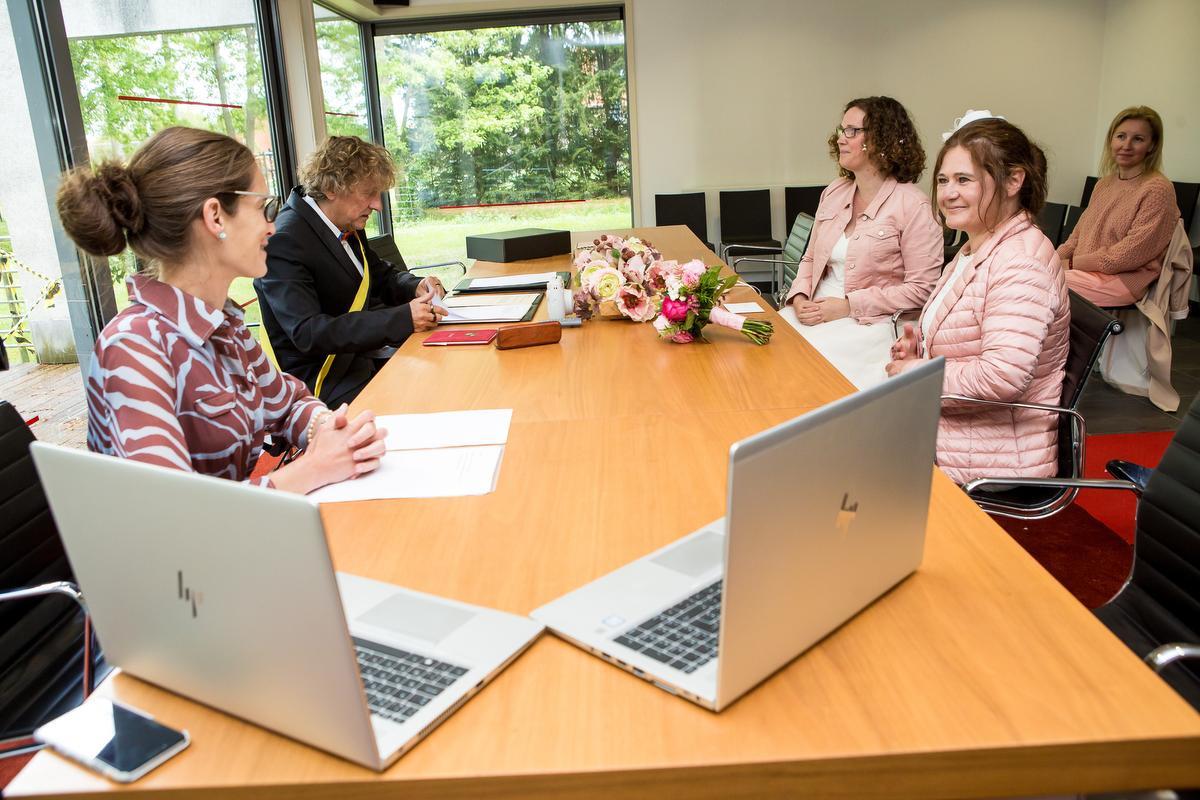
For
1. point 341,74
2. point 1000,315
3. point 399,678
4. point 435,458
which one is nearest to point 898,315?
point 1000,315

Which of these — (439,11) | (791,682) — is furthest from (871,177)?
(439,11)

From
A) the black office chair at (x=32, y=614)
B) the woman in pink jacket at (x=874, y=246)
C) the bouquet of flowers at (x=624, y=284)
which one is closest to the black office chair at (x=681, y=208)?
the woman in pink jacket at (x=874, y=246)

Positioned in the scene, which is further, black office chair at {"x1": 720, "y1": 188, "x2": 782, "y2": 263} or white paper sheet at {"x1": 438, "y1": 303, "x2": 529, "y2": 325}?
black office chair at {"x1": 720, "y1": 188, "x2": 782, "y2": 263}

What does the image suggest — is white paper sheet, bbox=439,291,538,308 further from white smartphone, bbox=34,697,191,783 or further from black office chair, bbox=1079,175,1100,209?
black office chair, bbox=1079,175,1100,209

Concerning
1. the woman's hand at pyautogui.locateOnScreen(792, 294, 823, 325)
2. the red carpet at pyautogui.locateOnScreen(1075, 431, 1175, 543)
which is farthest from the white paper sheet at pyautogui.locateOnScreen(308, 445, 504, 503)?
the red carpet at pyautogui.locateOnScreen(1075, 431, 1175, 543)

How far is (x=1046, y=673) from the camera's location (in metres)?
0.96

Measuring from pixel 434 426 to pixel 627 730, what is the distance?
1.09 metres

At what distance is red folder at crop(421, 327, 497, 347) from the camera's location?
8.75ft

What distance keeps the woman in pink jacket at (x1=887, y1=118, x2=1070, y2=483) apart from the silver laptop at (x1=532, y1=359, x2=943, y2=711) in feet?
3.86

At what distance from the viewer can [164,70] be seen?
4047 mm

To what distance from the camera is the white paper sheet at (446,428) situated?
5.83ft

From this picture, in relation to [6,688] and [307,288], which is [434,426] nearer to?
[6,688]

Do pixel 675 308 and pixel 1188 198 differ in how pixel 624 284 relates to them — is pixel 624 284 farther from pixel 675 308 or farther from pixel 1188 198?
pixel 1188 198

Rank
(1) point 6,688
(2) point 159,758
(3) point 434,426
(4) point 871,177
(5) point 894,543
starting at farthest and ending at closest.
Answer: (4) point 871,177
(3) point 434,426
(1) point 6,688
(5) point 894,543
(2) point 159,758
